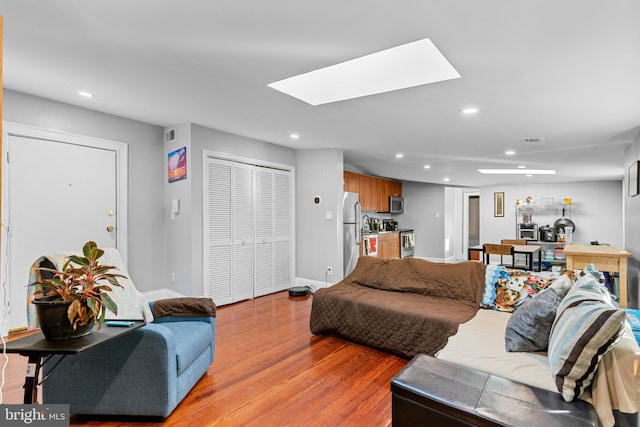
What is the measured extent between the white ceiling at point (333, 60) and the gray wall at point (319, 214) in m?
1.00

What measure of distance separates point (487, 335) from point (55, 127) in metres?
4.24

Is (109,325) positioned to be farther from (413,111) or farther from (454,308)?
(413,111)

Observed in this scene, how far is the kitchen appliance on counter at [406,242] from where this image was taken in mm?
8789

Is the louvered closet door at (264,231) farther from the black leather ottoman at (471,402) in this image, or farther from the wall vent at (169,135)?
the black leather ottoman at (471,402)

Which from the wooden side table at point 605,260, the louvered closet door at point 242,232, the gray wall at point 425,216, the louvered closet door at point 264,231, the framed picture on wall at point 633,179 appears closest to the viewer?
the wooden side table at point 605,260

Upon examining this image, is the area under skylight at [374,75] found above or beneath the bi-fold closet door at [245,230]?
above

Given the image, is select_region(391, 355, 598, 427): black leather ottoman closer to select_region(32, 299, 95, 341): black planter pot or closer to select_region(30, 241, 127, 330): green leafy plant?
select_region(30, 241, 127, 330): green leafy plant

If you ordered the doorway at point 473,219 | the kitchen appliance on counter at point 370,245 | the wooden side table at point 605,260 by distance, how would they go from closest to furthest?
the wooden side table at point 605,260
the kitchen appliance on counter at point 370,245
the doorway at point 473,219

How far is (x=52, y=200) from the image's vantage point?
3.48m

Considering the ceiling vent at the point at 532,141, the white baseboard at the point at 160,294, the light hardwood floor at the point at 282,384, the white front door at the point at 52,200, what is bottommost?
the light hardwood floor at the point at 282,384

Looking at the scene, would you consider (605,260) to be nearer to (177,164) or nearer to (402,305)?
(402,305)

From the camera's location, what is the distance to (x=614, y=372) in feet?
4.55

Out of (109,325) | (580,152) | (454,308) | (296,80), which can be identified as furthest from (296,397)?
(580,152)

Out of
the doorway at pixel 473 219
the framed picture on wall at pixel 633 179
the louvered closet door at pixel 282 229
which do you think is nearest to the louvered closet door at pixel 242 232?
the louvered closet door at pixel 282 229
